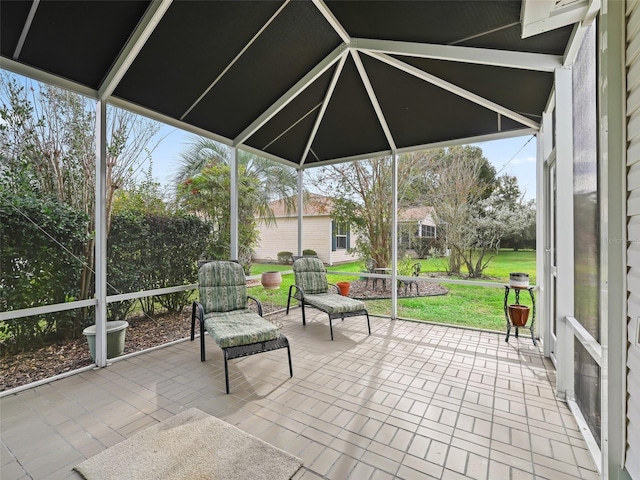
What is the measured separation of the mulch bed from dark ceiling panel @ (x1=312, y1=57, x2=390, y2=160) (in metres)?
3.80

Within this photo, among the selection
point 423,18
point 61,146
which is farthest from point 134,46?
point 423,18

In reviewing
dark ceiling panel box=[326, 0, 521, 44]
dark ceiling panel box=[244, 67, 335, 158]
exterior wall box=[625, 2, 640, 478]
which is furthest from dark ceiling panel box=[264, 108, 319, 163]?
exterior wall box=[625, 2, 640, 478]

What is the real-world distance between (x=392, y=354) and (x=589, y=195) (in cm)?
262

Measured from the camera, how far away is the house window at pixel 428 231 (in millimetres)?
5727

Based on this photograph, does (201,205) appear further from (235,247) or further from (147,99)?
(147,99)

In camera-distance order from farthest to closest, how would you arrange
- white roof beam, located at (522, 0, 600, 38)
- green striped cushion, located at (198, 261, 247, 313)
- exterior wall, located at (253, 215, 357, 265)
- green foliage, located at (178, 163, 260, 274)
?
exterior wall, located at (253, 215, 357, 265)
green foliage, located at (178, 163, 260, 274)
green striped cushion, located at (198, 261, 247, 313)
white roof beam, located at (522, 0, 600, 38)

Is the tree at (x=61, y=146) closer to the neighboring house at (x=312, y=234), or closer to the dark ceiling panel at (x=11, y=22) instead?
the dark ceiling panel at (x=11, y=22)

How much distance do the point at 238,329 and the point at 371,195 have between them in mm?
4442

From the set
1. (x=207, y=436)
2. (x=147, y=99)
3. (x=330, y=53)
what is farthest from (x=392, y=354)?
(x=147, y=99)

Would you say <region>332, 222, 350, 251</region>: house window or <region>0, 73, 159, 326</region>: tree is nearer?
<region>0, 73, 159, 326</region>: tree

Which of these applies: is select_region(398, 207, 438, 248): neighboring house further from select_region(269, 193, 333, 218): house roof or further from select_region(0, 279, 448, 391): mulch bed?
select_region(0, 279, 448, 391): mulch bed

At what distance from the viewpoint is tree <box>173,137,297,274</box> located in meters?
4.72

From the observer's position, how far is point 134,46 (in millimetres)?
2826

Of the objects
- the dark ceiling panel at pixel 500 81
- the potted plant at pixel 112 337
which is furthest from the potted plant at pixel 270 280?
the dark ceiling panel at pixel 500 81
